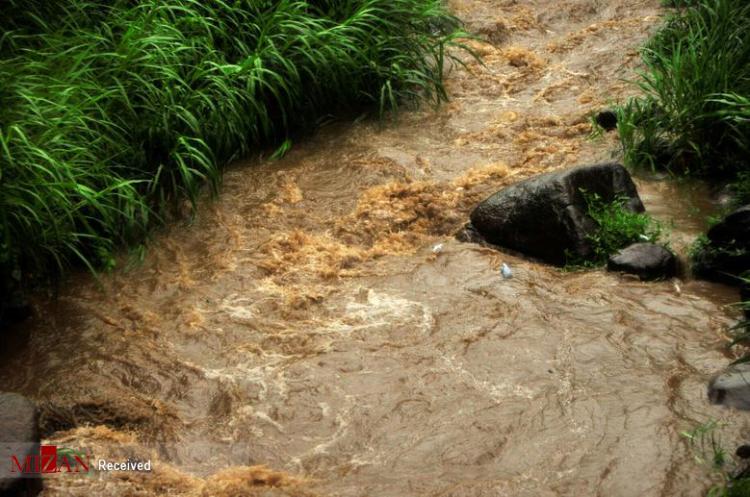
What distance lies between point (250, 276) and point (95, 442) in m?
1.97

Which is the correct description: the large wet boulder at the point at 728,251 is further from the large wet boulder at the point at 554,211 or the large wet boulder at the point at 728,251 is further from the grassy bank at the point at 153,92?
the grassy bank at the point at 153,92

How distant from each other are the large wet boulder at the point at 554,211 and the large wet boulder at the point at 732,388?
169 centimetres

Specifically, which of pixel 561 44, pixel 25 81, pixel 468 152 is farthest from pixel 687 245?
pixel 25 81

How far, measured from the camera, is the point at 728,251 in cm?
599

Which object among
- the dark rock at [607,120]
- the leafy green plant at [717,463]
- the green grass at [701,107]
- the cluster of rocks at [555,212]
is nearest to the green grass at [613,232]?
the cluster of rocks at [555,212]

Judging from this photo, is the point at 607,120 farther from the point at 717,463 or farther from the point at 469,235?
the point at 717,463

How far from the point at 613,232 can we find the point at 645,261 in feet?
1.26

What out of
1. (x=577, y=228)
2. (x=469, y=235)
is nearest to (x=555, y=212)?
(x=577, y=228)

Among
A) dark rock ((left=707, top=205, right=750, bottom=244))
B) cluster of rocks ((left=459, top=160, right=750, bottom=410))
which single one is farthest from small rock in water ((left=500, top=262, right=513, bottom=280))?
dark rock ((left=707, top=205, right=750, bottom=244))

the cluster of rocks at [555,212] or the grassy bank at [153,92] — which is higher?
the grassy bank at [153,92]

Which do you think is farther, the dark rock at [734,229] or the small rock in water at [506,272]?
the small rock in water at [506,272]

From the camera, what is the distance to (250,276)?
6.54 m

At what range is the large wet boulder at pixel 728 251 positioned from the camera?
5.95 m

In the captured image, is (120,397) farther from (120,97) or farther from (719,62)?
(719,62)
